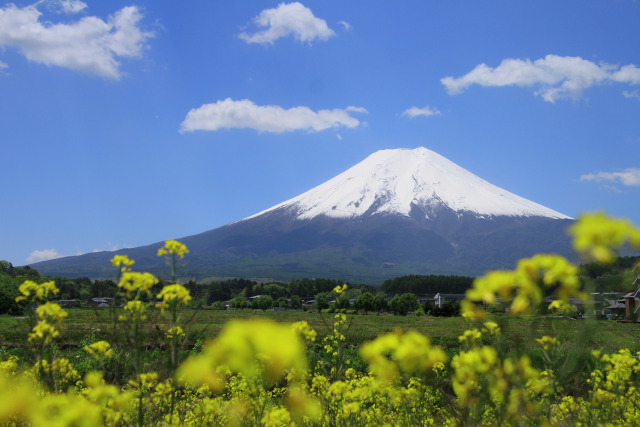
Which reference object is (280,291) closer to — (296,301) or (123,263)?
(296,301)

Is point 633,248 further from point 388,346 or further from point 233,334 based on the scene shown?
point 233,334

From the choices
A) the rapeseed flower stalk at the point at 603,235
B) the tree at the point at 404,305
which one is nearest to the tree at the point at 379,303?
the tree at the point at 404,305

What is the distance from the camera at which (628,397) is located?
17.7ft

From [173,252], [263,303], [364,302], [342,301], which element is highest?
[173,252]

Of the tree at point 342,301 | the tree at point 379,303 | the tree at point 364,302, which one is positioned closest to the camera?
the tree at point 342,301

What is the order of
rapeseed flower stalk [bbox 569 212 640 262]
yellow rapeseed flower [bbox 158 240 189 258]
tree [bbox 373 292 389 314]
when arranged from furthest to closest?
tree [bbox 373 292 389 314], yellow rapeseed flower [bbox 158 240 189 258], rapeseed flower stalk [bbox 569 212 640 262]

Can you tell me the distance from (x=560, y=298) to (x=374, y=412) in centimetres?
364

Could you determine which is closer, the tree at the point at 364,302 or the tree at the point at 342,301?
the tree at the point at 342,301

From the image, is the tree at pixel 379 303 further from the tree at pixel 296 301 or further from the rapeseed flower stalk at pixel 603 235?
the rapeseed flower stalk at pixel 603 235

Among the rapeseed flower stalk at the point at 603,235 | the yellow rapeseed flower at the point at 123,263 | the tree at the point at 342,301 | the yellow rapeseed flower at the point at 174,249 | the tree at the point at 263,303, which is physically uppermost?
the yellow rapeseed flower at the point at 174,249

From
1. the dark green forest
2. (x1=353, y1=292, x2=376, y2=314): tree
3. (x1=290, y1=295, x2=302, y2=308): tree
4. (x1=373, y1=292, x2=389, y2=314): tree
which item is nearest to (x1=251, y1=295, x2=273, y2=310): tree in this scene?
the dark green forest

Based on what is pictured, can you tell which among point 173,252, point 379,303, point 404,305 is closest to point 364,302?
point 379,303

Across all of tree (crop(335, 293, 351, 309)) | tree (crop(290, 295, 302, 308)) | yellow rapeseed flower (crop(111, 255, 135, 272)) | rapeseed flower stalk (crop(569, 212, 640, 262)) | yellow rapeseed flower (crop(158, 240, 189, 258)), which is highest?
yellow rapeseed flower (crop(158, 240, 189, 258))

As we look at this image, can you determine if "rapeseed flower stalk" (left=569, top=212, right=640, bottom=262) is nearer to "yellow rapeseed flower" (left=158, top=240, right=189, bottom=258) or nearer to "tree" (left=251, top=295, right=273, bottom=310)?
"yellow rapeseed flower" (left=158, top=240, right=189, bottom=258)
